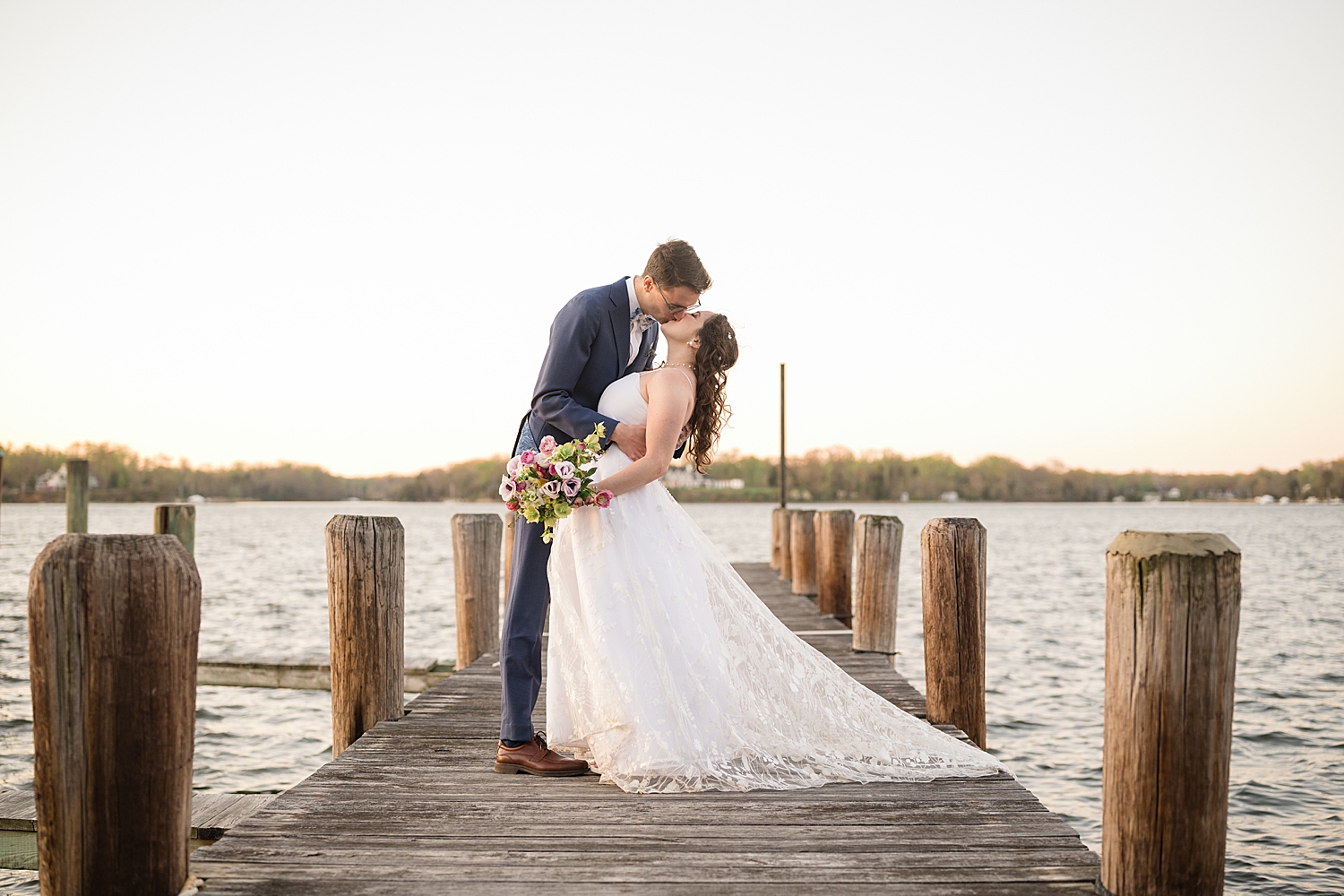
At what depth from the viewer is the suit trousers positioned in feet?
11.9

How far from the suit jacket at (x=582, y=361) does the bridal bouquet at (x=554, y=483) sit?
117mm

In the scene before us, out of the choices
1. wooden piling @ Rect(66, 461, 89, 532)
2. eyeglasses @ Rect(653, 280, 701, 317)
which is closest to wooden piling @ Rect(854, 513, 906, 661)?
eyeglasses @ Rect(653, 280, 701, 317)

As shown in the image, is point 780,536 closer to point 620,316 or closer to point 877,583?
point 877,583

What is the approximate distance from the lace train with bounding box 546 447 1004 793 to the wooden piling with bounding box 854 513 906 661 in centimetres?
267

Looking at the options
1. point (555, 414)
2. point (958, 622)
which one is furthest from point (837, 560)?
point (555, 414)

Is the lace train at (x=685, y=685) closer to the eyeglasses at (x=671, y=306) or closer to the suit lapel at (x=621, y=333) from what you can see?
the suit lapel at (x=621, y=333)

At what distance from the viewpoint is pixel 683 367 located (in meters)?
3.60

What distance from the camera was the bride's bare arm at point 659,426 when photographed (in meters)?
3.51

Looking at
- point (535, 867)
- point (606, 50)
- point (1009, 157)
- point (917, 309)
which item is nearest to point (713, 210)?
point (606, 50)

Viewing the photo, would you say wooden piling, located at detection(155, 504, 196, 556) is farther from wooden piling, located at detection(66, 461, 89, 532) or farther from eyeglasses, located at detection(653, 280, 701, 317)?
eyeglasses, located at detection(653, 280, 701, 317)

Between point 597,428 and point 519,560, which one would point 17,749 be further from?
point 597,428

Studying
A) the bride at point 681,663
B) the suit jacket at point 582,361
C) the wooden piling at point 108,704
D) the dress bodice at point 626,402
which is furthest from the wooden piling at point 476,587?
the wooden piling at point 108,704

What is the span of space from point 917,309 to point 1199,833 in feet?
81.1

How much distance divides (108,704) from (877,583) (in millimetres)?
5224
